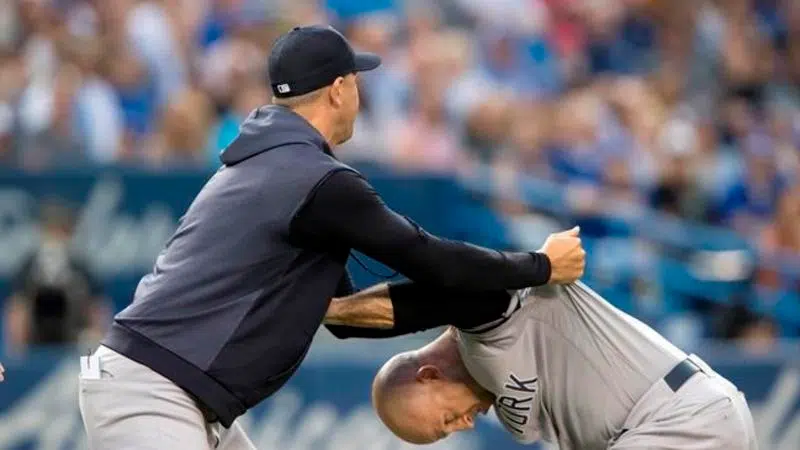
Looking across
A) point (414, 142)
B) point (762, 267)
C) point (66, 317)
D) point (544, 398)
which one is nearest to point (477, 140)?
point (414, 142)

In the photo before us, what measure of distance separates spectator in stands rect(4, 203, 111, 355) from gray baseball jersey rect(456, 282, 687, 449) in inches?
215

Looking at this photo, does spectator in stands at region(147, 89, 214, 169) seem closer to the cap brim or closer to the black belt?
the cap brim

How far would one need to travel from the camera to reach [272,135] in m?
5.57

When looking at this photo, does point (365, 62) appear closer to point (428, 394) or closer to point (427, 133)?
point (428, 394)

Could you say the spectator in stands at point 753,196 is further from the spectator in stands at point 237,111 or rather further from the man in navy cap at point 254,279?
the man in navy cap at point 254,279

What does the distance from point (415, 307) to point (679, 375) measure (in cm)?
87

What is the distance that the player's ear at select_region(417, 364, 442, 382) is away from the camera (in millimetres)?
5797

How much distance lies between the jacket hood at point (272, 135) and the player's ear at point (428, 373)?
2.52 ft

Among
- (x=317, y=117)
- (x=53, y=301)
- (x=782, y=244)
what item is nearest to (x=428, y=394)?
(x=317, y=117)

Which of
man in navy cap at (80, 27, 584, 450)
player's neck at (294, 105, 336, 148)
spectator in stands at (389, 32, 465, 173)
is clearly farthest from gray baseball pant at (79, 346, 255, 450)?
spectator in stands at (389, 32, 465, 173)

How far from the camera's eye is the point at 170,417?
5395 millimetres

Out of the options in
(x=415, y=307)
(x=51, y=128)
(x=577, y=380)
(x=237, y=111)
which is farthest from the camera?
(x=237, y=111)

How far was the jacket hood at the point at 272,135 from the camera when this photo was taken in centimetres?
555

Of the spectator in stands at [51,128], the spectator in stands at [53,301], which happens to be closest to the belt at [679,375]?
the spectator in stands at [53,301]
